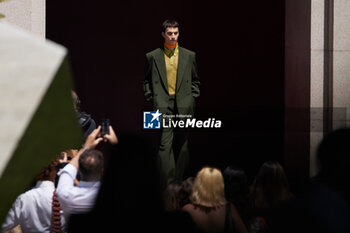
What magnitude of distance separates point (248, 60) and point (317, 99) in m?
1.49

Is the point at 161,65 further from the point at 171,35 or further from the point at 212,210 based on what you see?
the point at 212,210

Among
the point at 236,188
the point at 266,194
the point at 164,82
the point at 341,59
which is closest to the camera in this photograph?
the point at 266,194

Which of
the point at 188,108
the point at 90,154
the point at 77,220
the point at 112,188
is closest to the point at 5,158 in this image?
the point at 112,188

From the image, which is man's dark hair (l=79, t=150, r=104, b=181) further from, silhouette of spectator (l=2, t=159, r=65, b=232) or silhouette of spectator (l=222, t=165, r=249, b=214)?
silhouette of spectator (l=222, t=165, r=249, b=214)

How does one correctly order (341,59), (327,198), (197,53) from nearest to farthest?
1. (327,198)
2. (341,59)
3. (197,53)

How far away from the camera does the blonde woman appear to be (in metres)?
3.95

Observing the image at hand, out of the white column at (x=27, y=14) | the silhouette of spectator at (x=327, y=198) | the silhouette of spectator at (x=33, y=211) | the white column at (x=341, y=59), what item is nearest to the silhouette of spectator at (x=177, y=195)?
the silhouette of spectator at (x=33, y=211)

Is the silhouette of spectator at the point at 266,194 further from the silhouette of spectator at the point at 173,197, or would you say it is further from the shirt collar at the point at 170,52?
the shirt collar at the point at 170,52

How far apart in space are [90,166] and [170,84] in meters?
3.05

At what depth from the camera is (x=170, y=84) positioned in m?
6.75

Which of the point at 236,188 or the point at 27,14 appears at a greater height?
the point at 27,14

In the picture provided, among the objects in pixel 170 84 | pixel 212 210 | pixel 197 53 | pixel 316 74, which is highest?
pixel 197 53

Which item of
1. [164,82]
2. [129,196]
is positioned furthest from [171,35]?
[129,196]

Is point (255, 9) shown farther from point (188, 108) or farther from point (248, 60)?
point (188, 108)
